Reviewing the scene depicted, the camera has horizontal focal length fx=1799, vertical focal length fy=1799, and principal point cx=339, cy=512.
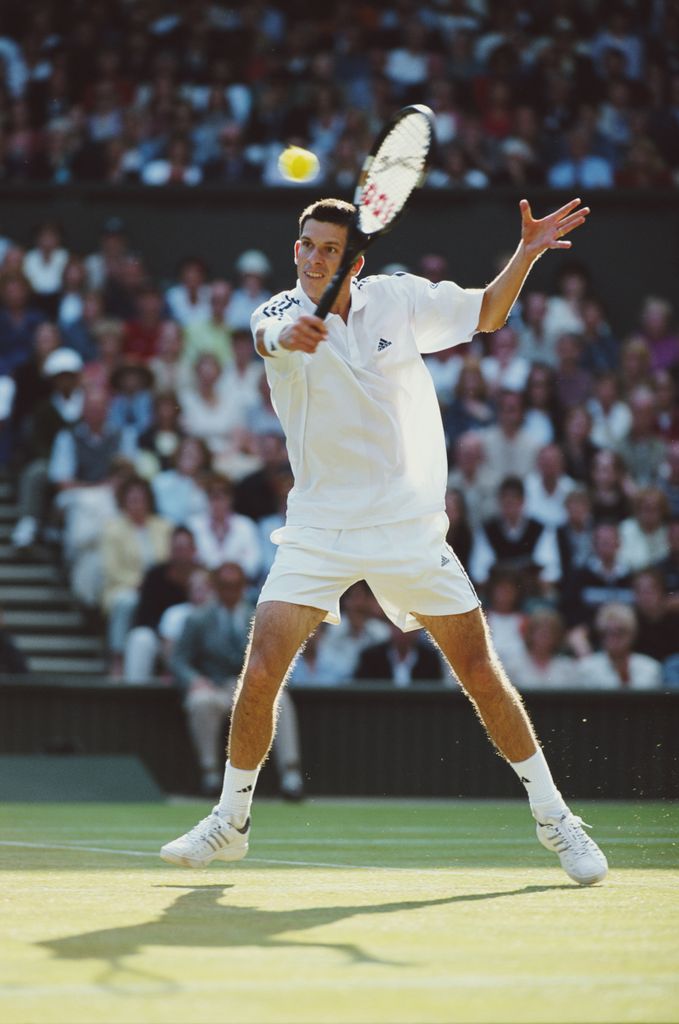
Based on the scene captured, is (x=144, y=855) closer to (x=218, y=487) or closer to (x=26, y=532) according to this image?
(x=218, y=487)

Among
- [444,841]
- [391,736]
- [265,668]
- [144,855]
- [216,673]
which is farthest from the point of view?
[391,736]

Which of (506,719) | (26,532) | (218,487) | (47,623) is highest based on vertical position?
(218,487)

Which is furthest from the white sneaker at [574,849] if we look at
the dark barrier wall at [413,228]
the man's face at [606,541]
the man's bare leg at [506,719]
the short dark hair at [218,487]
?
the dark barrier wall at [413,228]

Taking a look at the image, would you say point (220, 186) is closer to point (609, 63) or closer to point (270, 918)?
point (609, 63)

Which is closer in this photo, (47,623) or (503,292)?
(503,292)

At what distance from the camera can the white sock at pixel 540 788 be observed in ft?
20.2

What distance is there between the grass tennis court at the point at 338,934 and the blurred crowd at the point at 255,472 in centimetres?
430

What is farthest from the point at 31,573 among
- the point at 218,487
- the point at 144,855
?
the point at 144,855

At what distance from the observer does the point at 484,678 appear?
6.12 m

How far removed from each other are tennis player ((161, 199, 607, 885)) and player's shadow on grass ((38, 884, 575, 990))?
53 cm

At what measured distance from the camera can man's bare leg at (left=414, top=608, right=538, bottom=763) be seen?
6129 millimetres

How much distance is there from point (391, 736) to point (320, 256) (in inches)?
251

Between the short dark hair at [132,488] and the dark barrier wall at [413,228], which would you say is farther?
the dark barrier wall at [413,228]

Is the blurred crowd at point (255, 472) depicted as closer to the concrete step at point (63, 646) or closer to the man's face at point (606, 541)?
the man's face at point (606, 541)
